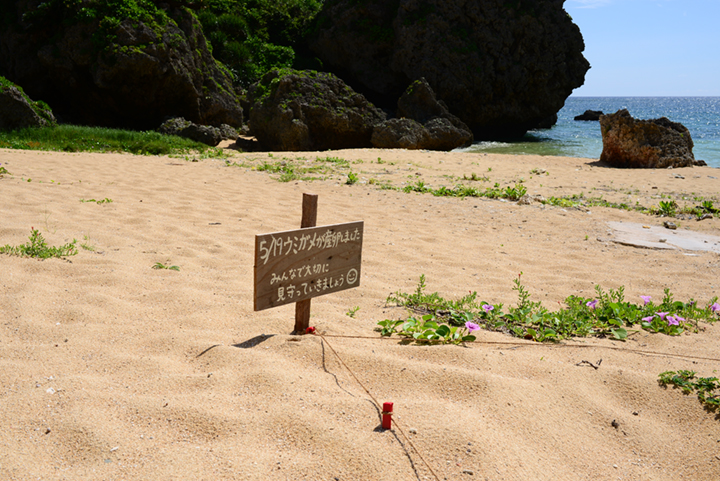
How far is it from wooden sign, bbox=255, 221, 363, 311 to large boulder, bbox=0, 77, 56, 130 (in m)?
12.3

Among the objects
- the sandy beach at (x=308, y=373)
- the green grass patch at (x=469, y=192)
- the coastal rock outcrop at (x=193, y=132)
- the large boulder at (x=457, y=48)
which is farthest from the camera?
the large boulder at (x=457, y=48)

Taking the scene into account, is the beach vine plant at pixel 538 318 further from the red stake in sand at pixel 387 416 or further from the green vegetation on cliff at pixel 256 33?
the green vegetation on cliff at pixel 256 33

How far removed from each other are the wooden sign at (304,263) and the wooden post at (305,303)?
83 millimetres

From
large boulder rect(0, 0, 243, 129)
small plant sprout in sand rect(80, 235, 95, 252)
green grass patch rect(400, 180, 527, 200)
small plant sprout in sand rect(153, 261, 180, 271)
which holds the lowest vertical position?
small plant sprout in sand rect(153, 261, 180, 271)

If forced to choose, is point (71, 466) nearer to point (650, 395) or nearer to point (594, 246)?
point (650, 395)

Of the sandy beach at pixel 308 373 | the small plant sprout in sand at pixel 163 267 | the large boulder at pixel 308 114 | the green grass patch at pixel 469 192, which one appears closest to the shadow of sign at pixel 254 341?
the sandy beach at pixel 308 373

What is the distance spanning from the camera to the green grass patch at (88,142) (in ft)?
34.2

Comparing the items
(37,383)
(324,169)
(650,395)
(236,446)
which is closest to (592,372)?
(650,395)

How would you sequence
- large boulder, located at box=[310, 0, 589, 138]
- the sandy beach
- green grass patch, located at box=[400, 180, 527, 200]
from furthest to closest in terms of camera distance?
large boulder, located at box=[310, 0, 589, 138], green grass patch, located at box=[400, 180, 527, 200], the sandy beach

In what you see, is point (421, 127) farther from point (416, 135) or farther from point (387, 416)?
point (387, 416)

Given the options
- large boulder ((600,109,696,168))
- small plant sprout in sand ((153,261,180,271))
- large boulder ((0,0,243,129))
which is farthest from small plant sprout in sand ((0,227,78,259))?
large boulder ((600,109,696,168))

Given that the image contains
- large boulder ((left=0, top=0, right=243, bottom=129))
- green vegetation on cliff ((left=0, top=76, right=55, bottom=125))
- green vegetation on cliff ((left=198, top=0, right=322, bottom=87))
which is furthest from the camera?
green vegetation on cliff ((left=198, top=0, right=322, bottom=87))

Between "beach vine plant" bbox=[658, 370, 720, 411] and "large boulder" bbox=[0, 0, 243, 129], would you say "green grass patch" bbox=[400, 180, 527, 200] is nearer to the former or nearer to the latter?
"beach vine plant" bbox=[658, 370, 720, 411]

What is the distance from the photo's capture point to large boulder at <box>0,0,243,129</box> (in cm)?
1452
